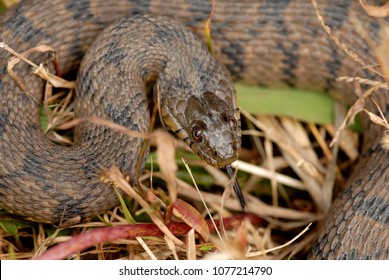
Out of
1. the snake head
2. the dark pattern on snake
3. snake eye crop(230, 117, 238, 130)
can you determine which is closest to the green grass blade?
the dark pattern on snake

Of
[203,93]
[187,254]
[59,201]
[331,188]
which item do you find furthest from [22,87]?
[331,188]

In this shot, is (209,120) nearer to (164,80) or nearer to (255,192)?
(164,80)

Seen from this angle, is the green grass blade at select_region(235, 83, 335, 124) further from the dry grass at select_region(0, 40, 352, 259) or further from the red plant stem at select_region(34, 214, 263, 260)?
the red plant stem at select_region(34, 214, 263, 260)

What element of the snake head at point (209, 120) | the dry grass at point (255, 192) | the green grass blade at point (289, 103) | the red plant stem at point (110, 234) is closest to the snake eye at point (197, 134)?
the snake head at point (209, 120)

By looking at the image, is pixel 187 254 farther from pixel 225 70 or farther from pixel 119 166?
pixel 225 70

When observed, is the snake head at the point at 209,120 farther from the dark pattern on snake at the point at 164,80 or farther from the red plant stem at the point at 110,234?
the red plant stem at the point at 110,234

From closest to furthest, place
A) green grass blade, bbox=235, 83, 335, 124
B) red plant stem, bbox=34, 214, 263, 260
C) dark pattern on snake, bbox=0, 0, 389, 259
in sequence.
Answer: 1. red plant stem, bbox=34, 214, 263, 260
2. dark pattern on snake, bbox=0, 0, 389, 259
3. green grass blade, bbox=235, 83, 335, 124
